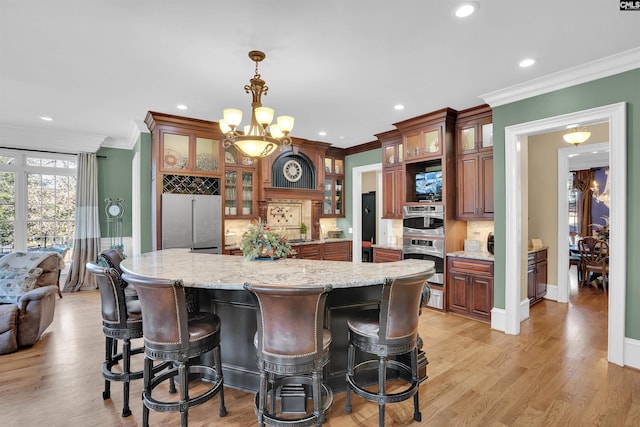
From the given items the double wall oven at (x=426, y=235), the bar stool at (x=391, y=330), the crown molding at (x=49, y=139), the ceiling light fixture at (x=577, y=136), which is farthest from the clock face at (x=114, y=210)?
the ceiling light fixture at (x=577, y=136)

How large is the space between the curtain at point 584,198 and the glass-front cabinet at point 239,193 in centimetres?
940

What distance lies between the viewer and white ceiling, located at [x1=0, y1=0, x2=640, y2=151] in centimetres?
232

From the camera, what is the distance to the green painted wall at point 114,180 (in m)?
6.30

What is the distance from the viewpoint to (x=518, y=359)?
321cm

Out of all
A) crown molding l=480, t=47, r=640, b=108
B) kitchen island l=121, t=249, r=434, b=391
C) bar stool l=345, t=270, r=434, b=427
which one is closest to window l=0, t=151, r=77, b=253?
kitchen island l=121, t=249, r=434, b=391

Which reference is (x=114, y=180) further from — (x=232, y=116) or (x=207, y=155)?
(x=232, y=116)

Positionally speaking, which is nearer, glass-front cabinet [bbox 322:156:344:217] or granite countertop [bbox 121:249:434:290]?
granite countertop [bbox 121:249:434:290]

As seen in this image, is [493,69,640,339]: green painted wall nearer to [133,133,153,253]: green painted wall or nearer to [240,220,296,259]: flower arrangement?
[240,220,296,259]: flower arrangement

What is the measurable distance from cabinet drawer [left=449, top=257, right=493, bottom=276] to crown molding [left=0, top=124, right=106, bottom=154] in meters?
6.49

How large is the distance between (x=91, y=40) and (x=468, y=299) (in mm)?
5119

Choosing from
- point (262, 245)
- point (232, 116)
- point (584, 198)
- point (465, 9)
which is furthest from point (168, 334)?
point (584, 198)

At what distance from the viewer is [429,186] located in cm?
502

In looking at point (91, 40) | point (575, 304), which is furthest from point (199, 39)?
point (575, 304)

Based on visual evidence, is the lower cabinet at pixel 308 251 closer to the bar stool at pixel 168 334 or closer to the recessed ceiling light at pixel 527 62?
the bar stool at pixel 168 334
